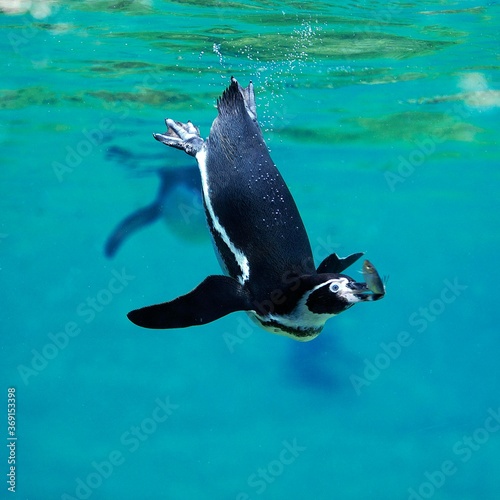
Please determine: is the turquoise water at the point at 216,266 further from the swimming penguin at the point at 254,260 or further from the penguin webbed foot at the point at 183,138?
the swimming penguin at the point at 254,260

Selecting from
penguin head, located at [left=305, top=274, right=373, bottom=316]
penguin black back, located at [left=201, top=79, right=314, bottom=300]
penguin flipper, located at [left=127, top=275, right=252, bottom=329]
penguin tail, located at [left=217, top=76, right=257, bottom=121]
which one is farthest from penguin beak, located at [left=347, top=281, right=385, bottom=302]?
penguin tail, located at [left=217, top=76, right=257, bottom=121]

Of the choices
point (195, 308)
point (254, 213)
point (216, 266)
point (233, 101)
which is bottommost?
point (216, 266)

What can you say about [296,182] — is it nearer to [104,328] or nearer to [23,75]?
[104,328]

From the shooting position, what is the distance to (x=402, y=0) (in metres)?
5.00

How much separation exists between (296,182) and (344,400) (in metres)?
2.17

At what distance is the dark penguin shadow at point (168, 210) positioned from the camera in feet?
17.7

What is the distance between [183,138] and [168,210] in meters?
2.03

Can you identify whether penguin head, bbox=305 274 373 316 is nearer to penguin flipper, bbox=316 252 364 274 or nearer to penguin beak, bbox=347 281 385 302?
penguin beak, bbox=347 281 385 302

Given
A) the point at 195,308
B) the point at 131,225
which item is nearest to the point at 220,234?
the point at 195,308

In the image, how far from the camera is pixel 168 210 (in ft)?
18.4

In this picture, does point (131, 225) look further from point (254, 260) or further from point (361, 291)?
point (361, 291)

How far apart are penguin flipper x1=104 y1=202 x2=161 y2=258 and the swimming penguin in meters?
2.82

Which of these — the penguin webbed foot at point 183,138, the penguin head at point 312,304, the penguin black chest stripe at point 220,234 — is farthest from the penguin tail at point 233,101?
the penguin head at point 312,304

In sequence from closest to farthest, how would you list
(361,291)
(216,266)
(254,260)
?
1. (361,291)
2. (254,260)
3. (216,266)
